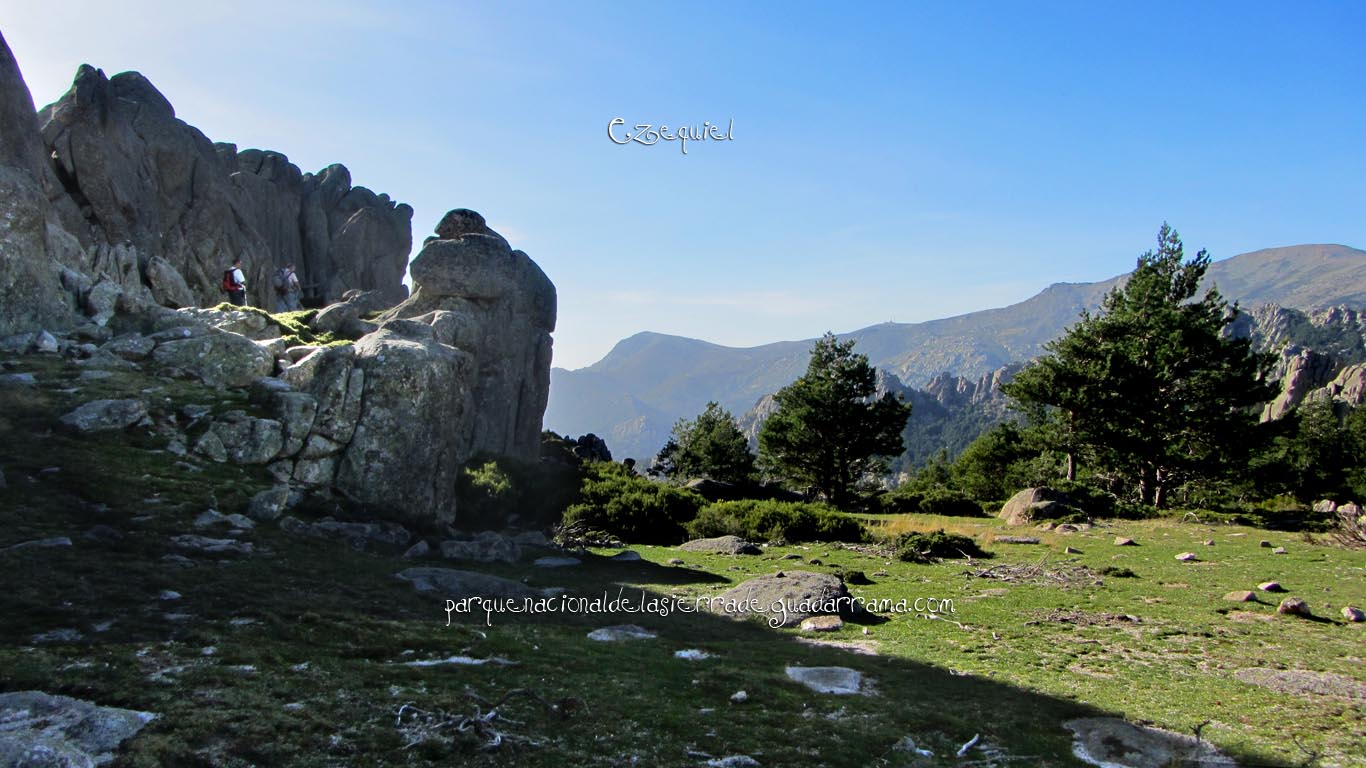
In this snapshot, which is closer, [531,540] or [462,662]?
[462,662]

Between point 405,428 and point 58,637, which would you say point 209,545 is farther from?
point 405,428

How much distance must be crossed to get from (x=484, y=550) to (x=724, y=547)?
28.1 ft

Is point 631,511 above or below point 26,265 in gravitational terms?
below

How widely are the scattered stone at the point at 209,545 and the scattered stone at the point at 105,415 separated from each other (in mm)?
5110

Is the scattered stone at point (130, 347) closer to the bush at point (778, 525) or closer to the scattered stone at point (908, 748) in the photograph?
the bush at point (778, 525)

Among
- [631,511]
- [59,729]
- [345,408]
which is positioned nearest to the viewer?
[59,729]

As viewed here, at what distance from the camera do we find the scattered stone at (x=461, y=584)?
12.8 meters

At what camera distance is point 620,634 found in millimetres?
11719

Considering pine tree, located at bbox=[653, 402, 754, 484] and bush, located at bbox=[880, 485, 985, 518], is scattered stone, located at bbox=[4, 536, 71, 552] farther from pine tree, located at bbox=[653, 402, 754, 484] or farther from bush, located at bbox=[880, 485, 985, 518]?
pine tree, located at bbox=[653, 402, 754, 484]

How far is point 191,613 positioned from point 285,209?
297ft

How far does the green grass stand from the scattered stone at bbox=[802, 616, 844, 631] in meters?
0.21

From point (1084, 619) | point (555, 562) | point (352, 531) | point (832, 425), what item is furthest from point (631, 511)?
point (832, 425)

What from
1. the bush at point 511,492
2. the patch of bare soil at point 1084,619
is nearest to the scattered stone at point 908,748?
the patch of bare soil at point 1084,619

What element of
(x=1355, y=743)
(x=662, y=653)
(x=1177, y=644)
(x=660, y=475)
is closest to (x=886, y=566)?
(x=1177, y=644)
